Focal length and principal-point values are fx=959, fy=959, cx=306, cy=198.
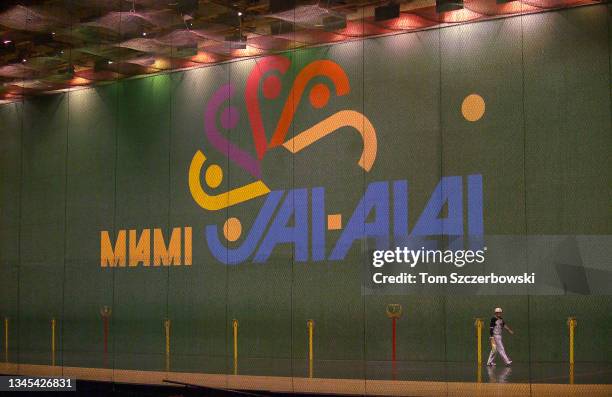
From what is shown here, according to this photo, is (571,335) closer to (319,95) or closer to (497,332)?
(497,332)

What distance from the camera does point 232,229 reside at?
49.2 ft

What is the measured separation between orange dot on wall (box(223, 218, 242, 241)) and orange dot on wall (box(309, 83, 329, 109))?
2225mm

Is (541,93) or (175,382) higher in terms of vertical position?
(541,93)

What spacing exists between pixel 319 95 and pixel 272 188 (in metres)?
1.61

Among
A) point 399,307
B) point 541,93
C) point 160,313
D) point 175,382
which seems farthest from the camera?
point 399,307

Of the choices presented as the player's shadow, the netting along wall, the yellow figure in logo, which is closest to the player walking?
the netting along wall

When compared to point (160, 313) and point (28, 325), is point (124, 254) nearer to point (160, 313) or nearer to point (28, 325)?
point (160, 313)

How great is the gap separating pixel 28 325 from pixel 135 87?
4.16 meters

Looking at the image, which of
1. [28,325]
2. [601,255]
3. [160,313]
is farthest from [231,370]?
[601,255]

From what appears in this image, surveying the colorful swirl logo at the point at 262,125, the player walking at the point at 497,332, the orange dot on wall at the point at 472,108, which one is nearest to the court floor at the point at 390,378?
the player walking at the point at 497,332

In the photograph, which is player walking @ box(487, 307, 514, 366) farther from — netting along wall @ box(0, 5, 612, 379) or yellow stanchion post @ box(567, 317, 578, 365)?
yellow stanchion post @ box(567, 317, 578, 365)

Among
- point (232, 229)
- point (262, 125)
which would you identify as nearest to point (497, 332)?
point (232, 229)

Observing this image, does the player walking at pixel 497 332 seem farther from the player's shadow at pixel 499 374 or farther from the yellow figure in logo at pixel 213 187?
the yellow figure in logo at pixel 213 187

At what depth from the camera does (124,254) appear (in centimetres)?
1480
